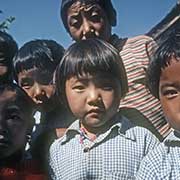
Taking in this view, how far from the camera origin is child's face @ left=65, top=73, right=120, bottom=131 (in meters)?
1.91

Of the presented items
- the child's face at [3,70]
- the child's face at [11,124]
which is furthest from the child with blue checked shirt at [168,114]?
the child's face at [3,70]

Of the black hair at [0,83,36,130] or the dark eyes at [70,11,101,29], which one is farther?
the dark eyes at [70,11,101,29]

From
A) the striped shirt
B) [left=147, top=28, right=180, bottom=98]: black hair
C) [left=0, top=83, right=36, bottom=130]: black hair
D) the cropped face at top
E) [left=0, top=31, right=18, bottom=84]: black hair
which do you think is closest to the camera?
[left=147, top=28, right=180, bottom=98]: black hair

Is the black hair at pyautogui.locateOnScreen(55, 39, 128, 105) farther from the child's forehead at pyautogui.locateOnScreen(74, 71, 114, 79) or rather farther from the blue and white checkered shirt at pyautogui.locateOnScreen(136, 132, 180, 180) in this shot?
the blue and white checkered shirt at pyautogui.locateOnScreen(136, 132, 180, 180)

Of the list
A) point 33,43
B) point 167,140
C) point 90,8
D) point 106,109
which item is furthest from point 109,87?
point 33,43

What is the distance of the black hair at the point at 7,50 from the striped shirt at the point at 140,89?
0.64 m

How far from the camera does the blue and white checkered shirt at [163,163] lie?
5.32 ft

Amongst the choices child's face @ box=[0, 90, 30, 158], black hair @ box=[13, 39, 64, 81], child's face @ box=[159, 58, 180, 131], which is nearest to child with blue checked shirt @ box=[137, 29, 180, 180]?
child's face @ box=[159, 58, 180, 131]

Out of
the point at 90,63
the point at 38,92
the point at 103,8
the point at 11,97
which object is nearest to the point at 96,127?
the point at 90,63

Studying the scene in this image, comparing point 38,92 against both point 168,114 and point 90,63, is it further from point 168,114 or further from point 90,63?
point 168,114

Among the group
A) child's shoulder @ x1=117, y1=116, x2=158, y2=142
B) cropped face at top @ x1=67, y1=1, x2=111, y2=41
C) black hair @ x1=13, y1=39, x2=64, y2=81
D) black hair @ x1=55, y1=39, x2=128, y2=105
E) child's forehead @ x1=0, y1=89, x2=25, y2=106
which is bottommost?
child's shoulder @ x1=117, y1=116, x2=158, y2=142

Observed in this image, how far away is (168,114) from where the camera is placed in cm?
168

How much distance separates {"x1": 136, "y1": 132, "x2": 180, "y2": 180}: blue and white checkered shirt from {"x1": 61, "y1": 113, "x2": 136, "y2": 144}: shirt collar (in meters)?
0.22

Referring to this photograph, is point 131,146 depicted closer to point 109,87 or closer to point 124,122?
point 124,122
